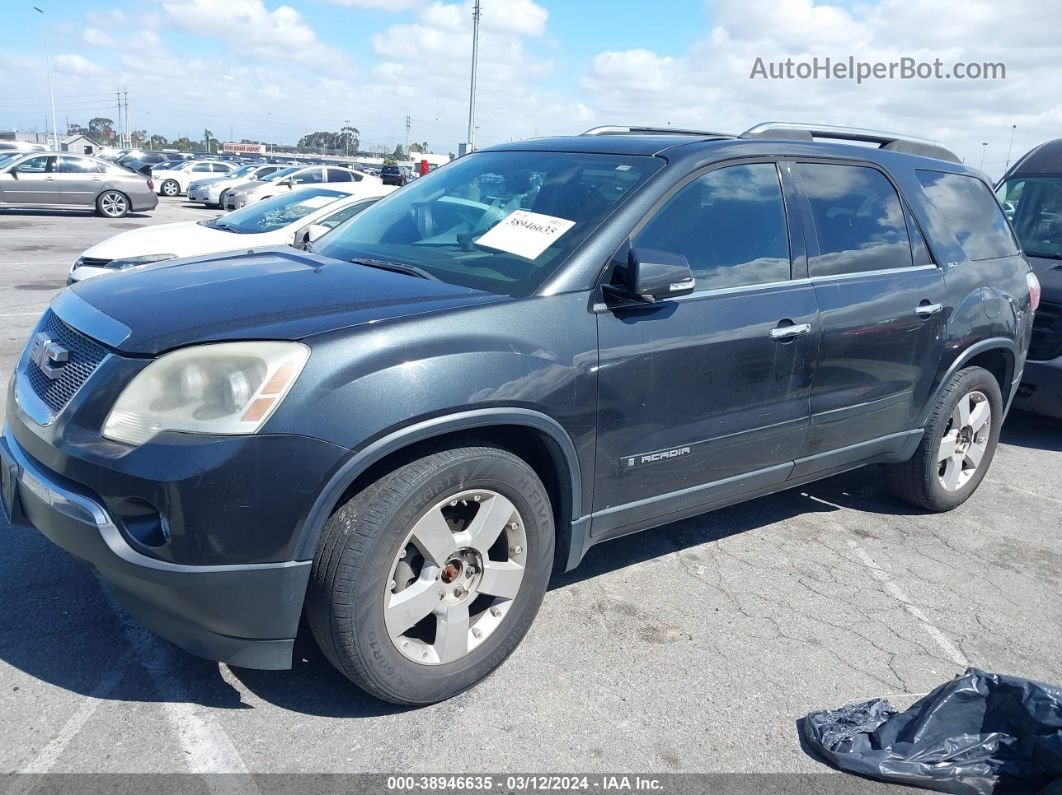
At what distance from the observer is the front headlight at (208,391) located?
2457 mm

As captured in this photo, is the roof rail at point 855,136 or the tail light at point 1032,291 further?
the tail light at point 1032,291

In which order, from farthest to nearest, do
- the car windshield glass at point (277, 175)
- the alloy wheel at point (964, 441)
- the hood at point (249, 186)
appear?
the car windshield glass at point (277, 175) < the hood at point (249, 186) < the alloy wheel at point (964, 441)

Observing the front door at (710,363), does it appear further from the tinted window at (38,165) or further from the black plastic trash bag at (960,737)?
the tinted window at (38,165)

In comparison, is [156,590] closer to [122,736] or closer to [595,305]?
[122,736]

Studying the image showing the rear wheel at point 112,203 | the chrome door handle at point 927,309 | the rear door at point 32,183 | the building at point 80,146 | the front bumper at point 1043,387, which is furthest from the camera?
the building at point 80,146

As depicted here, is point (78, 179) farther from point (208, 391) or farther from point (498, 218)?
point (208, 391)

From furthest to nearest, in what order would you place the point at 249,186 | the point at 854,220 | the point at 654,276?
1. the point at 249,186
2. the point at 854,220
3. the point at 654,276

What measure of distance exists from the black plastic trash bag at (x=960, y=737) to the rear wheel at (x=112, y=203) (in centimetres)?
2280

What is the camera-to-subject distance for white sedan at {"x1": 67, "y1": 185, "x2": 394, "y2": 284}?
25.8 ft

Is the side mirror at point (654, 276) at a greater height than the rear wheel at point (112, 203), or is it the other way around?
the side mirror at point (654, 276)

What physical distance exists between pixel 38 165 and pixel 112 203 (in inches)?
73.9

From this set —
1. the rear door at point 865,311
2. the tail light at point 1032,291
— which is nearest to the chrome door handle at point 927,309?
the rear door at point 865,311

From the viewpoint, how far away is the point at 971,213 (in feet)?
16.1

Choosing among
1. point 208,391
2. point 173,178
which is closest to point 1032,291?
point 208,391
